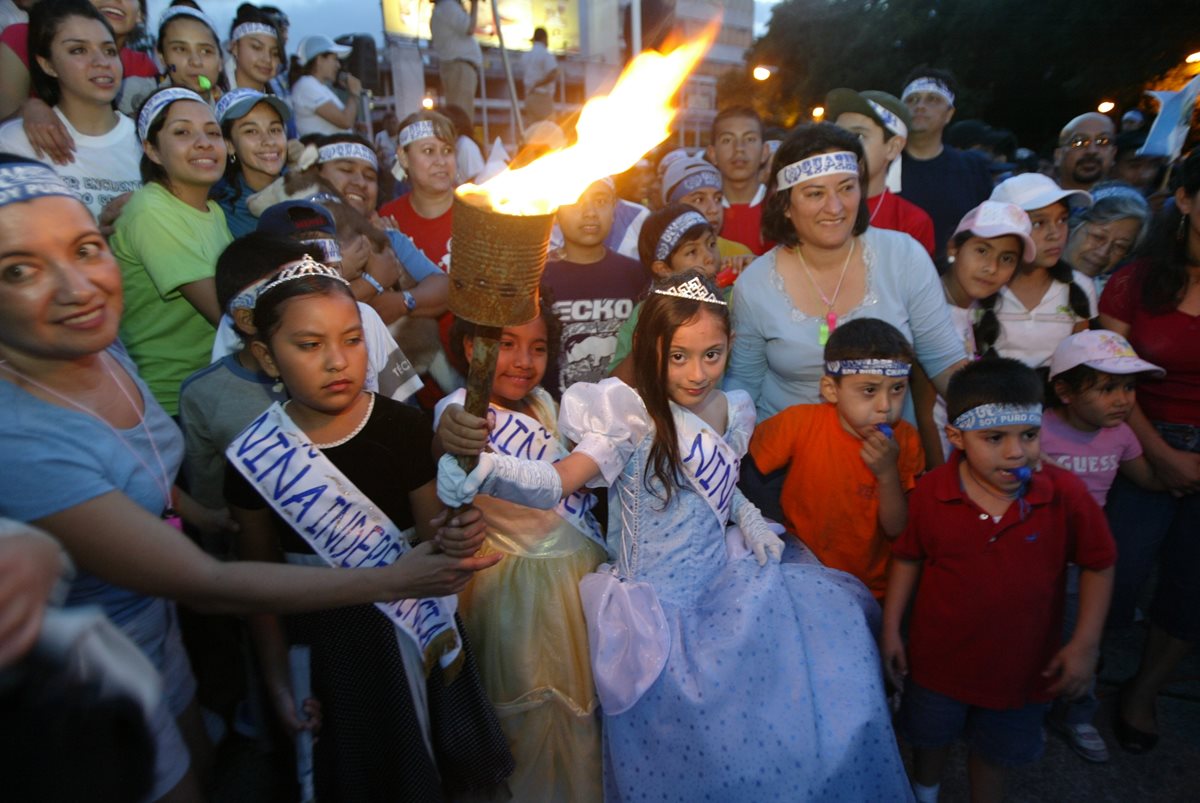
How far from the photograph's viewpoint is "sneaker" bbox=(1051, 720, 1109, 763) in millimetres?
2998

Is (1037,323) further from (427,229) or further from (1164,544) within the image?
(427,229)

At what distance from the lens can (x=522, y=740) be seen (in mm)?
2455

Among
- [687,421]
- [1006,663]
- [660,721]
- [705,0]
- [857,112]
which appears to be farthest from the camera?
[705,0]

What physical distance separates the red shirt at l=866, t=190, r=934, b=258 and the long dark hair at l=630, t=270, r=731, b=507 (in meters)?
2.08

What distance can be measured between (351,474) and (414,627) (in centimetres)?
57

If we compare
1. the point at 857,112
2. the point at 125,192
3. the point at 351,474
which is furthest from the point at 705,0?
the point at 351,474

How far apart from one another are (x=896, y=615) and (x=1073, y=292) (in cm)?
229

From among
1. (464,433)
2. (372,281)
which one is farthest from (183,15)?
(464,433)

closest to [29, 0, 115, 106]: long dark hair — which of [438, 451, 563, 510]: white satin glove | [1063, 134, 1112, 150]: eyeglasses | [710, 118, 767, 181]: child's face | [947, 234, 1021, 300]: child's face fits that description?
[438, 451, 563, 510]: white satin glove

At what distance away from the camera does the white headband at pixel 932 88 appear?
504cm

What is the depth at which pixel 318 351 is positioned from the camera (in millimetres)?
2145

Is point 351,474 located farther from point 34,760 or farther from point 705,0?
point 705,0

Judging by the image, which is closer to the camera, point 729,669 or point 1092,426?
point 729,669

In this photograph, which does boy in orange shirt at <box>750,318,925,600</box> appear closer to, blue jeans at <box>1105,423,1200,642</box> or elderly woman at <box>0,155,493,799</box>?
blue jeans at <box>1105,423,1200,642</box>
